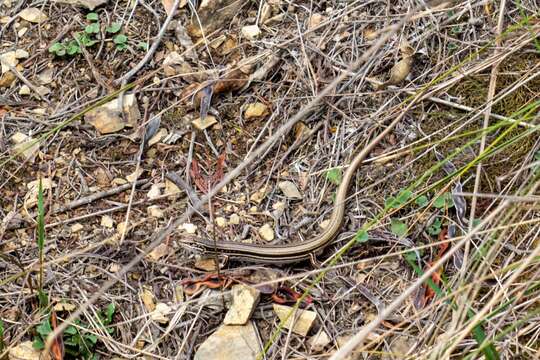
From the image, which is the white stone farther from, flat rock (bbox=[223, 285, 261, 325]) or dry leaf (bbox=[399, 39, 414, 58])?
flat rock (bbox=[223, 285, 261, 325])

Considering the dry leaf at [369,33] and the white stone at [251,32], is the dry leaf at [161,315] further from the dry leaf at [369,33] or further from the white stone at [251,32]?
Answer: the dry leaf at [369,33]

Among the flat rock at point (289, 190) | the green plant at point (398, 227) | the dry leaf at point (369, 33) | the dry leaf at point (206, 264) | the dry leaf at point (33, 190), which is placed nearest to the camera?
the green plant at point (398, 227)

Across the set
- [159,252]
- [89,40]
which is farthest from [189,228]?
[89,40]

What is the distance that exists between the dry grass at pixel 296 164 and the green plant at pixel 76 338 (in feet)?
0.07

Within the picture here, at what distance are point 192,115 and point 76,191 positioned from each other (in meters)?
0.59

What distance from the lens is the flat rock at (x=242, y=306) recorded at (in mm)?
2613

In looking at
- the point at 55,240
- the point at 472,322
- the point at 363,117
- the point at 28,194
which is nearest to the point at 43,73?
the point at 28,194

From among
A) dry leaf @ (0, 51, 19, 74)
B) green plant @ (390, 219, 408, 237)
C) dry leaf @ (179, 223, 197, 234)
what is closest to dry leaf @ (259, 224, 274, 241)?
dry leaf @ (179, 223, 197, 234)

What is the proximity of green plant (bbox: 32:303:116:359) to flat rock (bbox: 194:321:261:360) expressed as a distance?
0.37 metres

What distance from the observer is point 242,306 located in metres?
2.63

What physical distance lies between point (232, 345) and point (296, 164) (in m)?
0.80

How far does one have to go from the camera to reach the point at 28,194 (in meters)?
3.05

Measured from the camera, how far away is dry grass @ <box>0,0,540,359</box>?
261 centimetres

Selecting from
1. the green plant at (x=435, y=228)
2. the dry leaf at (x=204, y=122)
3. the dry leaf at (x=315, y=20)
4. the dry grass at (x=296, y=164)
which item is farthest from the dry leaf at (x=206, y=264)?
the dry leaf at (x=315, y=20)
